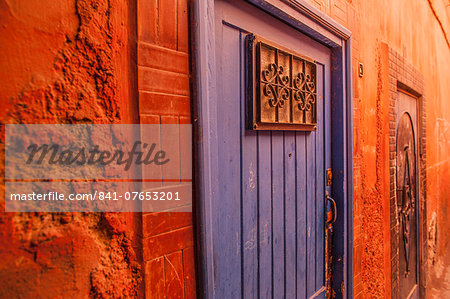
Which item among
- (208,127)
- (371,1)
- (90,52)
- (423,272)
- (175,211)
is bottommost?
(423,272)

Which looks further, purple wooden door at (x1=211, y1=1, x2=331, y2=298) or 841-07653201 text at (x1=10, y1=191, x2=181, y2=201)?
purple wooden door at (x1=211, y1=1, x2=331, y2=298)

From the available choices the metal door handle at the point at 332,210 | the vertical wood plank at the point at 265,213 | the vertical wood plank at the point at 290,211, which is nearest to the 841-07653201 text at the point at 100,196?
the vertical wood plank at the point at 265,213

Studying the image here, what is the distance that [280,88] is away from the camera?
1.53m

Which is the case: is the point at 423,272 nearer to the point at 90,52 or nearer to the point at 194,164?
the point at 194,164

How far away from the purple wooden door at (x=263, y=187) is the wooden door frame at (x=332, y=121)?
76 mm

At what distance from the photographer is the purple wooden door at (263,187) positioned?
1.27m

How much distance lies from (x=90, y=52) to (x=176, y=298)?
868mm

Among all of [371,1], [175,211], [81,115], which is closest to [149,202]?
[175,211]

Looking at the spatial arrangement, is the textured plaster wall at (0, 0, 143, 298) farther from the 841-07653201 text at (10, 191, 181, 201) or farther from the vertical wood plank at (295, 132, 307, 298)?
the vertical wood plank at (295, 132, 307, 298)

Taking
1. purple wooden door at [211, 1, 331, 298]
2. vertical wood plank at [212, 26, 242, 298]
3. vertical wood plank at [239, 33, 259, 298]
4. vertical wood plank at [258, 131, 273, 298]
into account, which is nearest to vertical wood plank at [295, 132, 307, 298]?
purple wooden door at [211, 1, 331, 298]

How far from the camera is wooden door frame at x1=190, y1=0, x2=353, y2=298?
103 centimetres

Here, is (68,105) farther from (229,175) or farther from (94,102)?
(229,175)

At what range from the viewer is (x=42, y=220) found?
69 cm

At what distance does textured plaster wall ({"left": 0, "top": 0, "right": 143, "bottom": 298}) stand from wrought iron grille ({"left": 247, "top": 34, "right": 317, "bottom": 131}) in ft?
2.27
